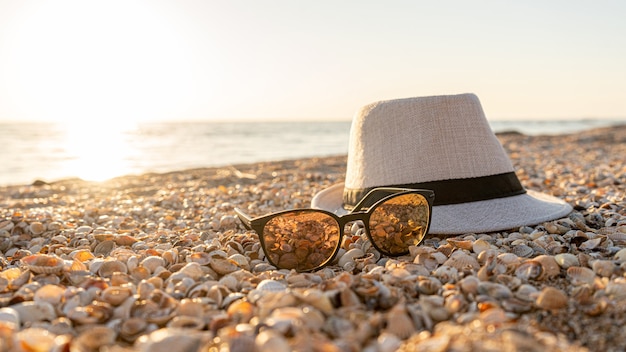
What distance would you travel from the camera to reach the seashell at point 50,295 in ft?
5.57

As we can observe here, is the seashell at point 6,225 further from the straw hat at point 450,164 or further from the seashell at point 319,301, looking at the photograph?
the seashell at point 319,301

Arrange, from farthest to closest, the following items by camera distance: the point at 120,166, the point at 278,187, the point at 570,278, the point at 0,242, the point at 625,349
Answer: the point at 120,166
the point at 278,187
the point at 0,242
the point at 570,278
the point at 625,349

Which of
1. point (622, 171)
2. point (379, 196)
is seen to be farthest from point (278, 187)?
point (622, 171)

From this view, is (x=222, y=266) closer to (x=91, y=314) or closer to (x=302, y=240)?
(x=302, y=240)

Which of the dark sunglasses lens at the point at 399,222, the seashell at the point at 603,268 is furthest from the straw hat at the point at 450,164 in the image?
the seashell at the point at 603,268

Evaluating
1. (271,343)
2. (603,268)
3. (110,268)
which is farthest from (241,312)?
(603,268)

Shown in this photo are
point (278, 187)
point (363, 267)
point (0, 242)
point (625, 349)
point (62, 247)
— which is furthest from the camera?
point (278, 187)

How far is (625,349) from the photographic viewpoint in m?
1.24

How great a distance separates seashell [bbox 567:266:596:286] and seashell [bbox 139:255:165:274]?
5.81 ft

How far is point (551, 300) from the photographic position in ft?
4.99

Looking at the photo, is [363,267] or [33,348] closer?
[33,348]

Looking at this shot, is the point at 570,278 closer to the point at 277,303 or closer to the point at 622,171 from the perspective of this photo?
the point at 277,303

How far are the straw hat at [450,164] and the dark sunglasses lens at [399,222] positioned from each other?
0.23 m

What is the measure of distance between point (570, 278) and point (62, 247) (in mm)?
2651
